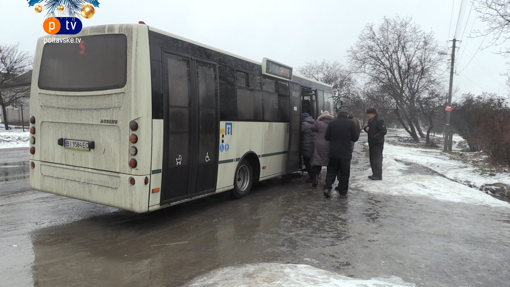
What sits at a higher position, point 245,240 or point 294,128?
point 294,128

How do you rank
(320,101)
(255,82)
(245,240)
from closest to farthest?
(245,240)
(255,82)
(320,101)

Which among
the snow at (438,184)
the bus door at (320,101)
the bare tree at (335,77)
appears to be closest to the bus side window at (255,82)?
the bus door at (320,101)

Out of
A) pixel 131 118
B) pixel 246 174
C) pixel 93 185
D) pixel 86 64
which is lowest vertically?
pixel 246 174

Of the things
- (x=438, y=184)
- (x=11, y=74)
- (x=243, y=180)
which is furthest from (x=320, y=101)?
(x=11, y=74)

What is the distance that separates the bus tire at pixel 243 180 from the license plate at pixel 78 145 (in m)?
3.01

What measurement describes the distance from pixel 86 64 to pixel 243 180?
392 centimetres

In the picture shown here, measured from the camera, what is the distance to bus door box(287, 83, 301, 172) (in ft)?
30.8

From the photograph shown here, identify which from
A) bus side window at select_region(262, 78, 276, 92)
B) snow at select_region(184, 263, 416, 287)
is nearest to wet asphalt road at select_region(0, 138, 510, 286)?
snow at select_region(184, 263, 416, 287)

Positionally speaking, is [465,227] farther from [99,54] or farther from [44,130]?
[44,130]

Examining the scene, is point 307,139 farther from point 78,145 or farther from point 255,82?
point 78,145

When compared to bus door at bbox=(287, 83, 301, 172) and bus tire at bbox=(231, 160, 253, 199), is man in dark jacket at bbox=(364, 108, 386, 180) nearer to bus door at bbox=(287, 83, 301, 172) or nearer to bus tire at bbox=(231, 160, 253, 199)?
bus door at bbox=(287, 83, 301, 172)

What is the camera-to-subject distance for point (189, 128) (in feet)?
18.9

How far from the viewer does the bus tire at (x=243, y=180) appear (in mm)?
7516

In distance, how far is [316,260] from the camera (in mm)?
4375
